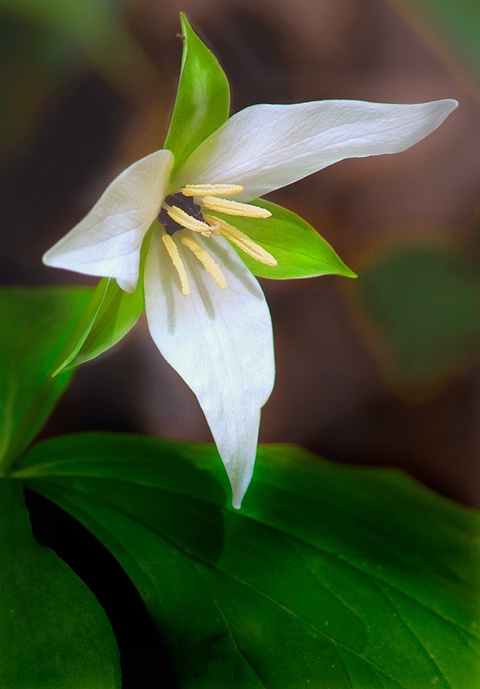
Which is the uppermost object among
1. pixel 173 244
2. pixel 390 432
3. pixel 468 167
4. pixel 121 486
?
pixel 468 167

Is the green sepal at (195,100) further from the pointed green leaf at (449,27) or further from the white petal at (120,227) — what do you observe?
the pointed green leaf at (449,27)

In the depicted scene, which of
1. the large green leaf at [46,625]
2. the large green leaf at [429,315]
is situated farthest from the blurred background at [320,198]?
the large green leaf at [46,625]

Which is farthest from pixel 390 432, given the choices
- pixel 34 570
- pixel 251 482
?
Answer: pixel 34 570

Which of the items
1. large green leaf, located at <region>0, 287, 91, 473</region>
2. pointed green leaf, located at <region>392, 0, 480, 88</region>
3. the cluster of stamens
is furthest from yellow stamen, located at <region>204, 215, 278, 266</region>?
pointed green leaf, located at <region>392, 0, 480, 88</region>

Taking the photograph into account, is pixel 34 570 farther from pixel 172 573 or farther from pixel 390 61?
pixel 390 61

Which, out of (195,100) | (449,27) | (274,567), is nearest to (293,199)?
(195,100)

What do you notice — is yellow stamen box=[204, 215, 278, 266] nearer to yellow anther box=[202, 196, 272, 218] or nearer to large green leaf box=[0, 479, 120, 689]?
yellow anther box=[202, 196, 272, 218]
